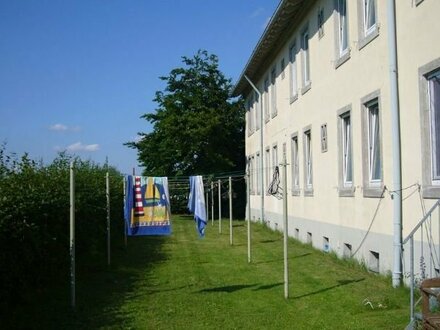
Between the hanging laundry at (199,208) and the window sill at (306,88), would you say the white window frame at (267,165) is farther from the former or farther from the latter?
the hanging laundry at (199,208)

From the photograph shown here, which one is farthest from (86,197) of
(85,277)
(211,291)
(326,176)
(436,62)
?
(436,62)

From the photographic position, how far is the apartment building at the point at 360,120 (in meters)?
9.28

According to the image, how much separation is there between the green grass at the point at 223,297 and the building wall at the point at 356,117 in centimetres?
94

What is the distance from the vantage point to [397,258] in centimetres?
1002

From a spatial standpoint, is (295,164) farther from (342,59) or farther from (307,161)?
(342,59)

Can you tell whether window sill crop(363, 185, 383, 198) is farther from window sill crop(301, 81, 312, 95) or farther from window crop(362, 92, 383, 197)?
window sill crop(301, 81, 312, 95)

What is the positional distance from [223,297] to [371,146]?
181 inches

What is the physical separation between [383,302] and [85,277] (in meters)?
5.79

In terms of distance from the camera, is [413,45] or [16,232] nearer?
[16,232]

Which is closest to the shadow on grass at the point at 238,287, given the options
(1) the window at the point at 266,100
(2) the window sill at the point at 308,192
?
(2) the window sill at the point at 308,192

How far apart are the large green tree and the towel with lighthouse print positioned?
2089cm

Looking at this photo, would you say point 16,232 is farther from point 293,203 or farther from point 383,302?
point 293,203

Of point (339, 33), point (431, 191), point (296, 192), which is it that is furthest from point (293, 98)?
point (431, 191)

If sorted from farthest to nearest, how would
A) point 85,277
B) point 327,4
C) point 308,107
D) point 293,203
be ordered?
point 293,203
point 308,107
point 327,4
point 85,277
